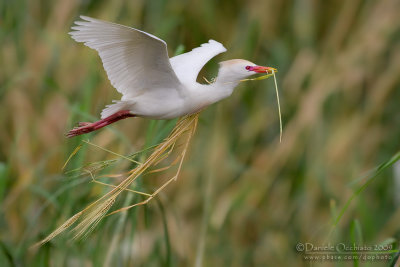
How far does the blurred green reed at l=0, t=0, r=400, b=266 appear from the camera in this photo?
2.24 metres

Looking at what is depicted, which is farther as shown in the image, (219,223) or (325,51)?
(325,51)

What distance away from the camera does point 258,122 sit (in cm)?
233

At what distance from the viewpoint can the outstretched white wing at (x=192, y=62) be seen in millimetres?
1044

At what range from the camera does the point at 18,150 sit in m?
2.23

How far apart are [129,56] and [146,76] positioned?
0.11ft

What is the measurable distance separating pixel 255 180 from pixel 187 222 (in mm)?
241

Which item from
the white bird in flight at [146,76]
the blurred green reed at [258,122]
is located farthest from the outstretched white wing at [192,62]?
the blurred green reed at [258,122]

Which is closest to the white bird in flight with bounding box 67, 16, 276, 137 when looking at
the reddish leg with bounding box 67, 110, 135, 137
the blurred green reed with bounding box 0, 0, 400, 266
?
the reddish leg with bounding box 67, 110, 135, 137

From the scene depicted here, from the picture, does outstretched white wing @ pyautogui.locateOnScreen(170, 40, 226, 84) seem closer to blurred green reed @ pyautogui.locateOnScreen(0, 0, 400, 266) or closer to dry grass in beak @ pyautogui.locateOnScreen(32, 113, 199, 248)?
dry grass in beak @ pyautogui.locateOnScreen(32, 113, 199, 248)

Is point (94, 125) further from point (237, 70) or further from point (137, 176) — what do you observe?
point (237, 70)

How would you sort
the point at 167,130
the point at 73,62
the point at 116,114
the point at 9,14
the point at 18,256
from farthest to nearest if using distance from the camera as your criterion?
the point at 73,62 → the point at 9,14 → the point at 18,256 → the point at 167,130 → the point at 116,114

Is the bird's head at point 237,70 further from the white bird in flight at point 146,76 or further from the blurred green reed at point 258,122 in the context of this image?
the blurred green reed at point 258,122

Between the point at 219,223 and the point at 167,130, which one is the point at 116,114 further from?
the point at 219,223

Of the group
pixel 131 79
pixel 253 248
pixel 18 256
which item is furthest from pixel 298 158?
pixel 131 79
